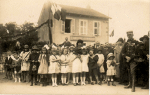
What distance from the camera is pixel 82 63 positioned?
5246mm

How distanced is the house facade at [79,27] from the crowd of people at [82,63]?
10.7 inches

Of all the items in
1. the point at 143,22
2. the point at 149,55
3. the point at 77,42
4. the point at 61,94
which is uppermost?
the point at 143,22

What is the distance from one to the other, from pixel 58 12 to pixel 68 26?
678 millimetres

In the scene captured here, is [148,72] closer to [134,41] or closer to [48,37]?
[134,41]

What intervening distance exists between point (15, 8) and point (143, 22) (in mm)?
4616

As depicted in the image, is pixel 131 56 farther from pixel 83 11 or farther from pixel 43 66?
pixel 43 66

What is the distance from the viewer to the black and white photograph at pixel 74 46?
482 centimetres

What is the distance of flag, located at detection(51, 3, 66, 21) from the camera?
5355 millimetres

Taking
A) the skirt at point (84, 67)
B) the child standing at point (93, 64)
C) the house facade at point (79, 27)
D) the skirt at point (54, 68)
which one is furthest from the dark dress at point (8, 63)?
the child standing at point (93, 64)

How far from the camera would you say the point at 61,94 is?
4508 mm

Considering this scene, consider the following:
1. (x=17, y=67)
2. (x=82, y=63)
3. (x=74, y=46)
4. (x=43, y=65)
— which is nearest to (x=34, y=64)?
(x=43, y=65)

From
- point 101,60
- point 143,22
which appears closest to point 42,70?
point 101,60

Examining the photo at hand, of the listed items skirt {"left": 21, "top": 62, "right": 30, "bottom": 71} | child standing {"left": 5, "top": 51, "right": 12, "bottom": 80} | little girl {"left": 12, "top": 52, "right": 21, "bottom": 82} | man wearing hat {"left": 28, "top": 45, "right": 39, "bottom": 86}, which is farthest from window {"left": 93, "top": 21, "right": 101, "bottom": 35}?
child standing {"left": 5, "top": 51, "right": 12, "bottom": 80}

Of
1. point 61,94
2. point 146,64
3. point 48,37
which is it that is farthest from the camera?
point 48,37
